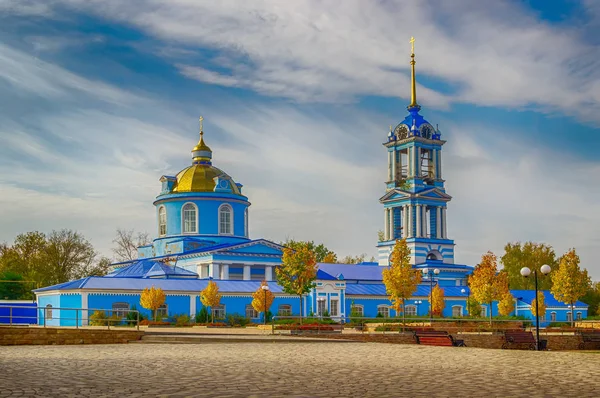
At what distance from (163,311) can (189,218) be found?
14947 millimetres

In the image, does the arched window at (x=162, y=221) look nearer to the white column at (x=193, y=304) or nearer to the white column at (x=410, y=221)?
the white column at (x=193, y=304)

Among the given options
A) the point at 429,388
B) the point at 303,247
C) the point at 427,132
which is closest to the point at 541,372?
the point at 429,388

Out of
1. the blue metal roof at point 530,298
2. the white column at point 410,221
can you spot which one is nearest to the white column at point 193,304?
the white column at point 410,221

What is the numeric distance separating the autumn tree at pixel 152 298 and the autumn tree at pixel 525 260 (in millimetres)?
45984

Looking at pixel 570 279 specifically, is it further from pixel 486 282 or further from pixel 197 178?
pixel 197 178

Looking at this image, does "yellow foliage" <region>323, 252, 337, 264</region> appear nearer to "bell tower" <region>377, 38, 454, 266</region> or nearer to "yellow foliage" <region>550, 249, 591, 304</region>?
"bell tower" <region>377, 38, 454, 266</region>

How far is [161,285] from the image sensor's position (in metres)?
54.5

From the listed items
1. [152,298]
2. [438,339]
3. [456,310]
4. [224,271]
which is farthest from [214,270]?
[438,339]

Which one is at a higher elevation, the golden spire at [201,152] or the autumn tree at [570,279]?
the golden spire at [201,152]

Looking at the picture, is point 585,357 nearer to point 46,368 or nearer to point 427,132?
point 46,368

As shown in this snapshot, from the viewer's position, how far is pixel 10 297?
6381cm

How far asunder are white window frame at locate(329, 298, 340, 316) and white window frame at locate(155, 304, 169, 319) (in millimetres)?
13291

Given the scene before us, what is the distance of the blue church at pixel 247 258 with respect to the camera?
178 ft

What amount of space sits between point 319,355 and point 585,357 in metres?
6.07
